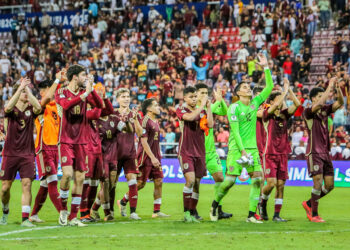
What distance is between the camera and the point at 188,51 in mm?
33031

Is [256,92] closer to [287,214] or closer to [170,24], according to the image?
[287,214]

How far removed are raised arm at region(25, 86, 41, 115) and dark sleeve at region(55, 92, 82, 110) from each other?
1.46ft

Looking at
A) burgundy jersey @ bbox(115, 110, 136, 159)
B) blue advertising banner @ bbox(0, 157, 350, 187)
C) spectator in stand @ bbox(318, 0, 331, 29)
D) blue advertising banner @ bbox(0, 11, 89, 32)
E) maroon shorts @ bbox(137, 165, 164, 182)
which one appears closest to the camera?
burgundy jersey @ bbox(115, 110, 136, 159)

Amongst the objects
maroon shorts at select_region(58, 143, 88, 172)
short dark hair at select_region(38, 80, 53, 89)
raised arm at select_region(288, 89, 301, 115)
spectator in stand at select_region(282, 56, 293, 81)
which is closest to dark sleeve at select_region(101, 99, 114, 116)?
maroon shorts at select_region(58, 143, 88, 172)

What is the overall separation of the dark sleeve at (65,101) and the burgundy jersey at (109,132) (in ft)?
5.58

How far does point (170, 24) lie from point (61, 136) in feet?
82.3

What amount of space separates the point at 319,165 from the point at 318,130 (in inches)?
27.9

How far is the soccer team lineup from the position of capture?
12086 millimetres

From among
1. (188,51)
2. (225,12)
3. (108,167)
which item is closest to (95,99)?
(108,167)

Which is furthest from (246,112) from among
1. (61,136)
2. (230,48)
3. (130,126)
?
(230,48)

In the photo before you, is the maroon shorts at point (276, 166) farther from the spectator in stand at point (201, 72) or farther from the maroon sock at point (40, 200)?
the spectator in stand at point (201, 72)

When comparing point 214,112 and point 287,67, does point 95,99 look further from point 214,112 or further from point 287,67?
point 287,67

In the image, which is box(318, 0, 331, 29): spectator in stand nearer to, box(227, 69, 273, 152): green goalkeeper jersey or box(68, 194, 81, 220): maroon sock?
box(227, 69, 273, 152): green goalkeeper jersey

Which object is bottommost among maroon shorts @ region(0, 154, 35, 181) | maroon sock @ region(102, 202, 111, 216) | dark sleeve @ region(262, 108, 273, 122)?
maroon sock @ region(102, 202, 111, 216)
